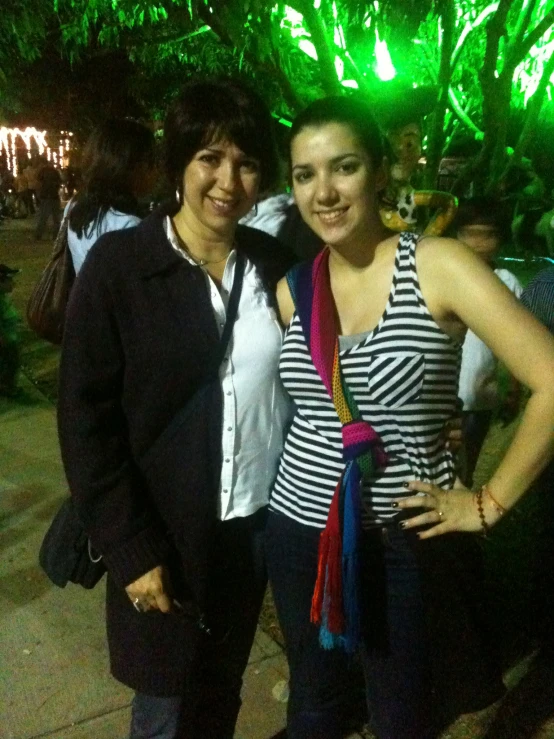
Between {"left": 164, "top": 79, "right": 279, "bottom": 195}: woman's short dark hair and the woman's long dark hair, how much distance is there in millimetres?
A: 1300

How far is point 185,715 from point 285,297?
1.16 metres

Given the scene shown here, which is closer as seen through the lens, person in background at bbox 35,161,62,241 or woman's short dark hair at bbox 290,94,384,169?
woman's short dark hair at bbox 290,94,384,169

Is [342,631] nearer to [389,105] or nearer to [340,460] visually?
[340,460]

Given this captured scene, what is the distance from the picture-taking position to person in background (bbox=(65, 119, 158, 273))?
2.99 metres

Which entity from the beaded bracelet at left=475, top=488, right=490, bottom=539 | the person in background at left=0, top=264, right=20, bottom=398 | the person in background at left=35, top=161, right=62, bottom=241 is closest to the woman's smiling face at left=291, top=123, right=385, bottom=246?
the beaded bracelet at left=475, top=488, right=490, bottom=539

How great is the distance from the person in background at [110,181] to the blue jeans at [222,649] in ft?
5.40

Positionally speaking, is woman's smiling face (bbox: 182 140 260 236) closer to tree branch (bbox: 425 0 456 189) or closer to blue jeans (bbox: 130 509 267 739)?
blue jeans (bbox: 130 509 267 739)

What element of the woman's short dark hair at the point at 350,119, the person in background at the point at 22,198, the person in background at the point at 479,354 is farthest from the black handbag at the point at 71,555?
the person in background at the point at 22,198

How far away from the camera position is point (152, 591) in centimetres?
169

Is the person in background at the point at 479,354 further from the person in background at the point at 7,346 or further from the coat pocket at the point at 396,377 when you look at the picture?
the person in background at the point at 7,346

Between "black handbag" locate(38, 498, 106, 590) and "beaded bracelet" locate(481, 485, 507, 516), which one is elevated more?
"beaded bracelet" locate(481, 485, 507, 516)

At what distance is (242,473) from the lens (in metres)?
1.78

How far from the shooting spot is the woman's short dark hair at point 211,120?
1.75 metres

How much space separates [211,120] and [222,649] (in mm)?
1447
